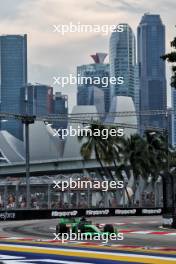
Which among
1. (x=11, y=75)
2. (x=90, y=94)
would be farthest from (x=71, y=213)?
(x=11, y=75)

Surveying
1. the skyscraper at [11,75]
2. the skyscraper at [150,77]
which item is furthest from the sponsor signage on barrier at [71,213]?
the skyscraper at [11,75]

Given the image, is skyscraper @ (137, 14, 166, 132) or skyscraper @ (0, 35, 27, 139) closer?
skyscraper @ (137, 14, 166, 132)

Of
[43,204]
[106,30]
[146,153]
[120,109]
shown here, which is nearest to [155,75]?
[146,153]

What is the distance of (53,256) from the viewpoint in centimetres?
1592

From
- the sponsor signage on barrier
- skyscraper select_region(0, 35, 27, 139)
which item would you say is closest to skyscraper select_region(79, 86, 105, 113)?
the sponsor signage on barrier

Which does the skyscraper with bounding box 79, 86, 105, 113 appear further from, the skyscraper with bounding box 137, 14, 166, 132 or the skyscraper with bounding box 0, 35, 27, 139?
the skyscraper with bounding box 0, 35, 27, 139

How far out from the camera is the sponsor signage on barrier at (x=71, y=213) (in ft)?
160

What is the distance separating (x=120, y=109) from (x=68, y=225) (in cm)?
7446

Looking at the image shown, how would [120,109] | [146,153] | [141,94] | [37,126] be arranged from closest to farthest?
[141,94] < [146,153] < [120,109] < [37,126]

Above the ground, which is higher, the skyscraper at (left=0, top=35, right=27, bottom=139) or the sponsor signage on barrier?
the skyscraper at (left=0, top=35, right=27, bottom=139)

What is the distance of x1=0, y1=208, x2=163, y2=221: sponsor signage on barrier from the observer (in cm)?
4866

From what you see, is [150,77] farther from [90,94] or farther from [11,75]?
[11,75]

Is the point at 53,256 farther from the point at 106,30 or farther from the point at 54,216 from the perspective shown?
the point at 54,216

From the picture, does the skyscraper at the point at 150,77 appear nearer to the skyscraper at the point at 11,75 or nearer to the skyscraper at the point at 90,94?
the skyscraper at the point at 90,94
